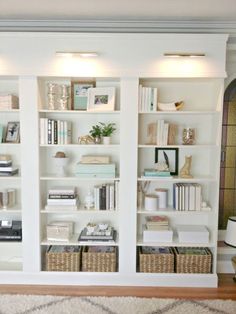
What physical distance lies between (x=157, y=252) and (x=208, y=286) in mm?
572

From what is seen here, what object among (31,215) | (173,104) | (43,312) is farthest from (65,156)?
(43,312)

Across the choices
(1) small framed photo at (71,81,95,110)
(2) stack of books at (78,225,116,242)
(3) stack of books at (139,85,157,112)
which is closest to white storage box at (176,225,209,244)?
(2) stack of books at (78,225,116,242)

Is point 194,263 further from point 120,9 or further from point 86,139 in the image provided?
point 120,9

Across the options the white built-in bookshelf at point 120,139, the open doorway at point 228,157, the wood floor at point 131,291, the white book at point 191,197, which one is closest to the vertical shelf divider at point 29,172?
the white built-in bookshelf at point 120,139

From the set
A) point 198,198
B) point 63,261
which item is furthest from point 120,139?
point 63,261

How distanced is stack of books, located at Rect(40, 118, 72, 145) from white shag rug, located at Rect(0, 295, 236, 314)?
4.66 feet

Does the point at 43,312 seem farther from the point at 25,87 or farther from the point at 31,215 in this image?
the point at 25,87

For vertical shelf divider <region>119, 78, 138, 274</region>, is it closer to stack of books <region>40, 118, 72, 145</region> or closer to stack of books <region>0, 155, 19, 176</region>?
stack of books <region>40, 118, 72, 145</region>

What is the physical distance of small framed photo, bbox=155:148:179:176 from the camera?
3.28m

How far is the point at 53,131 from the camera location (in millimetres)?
3033

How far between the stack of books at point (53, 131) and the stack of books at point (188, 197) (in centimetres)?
122

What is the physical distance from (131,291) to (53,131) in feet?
5.51

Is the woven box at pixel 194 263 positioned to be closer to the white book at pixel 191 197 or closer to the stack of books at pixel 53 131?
the white book at pixel 191 197

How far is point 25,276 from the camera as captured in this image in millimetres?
3082
